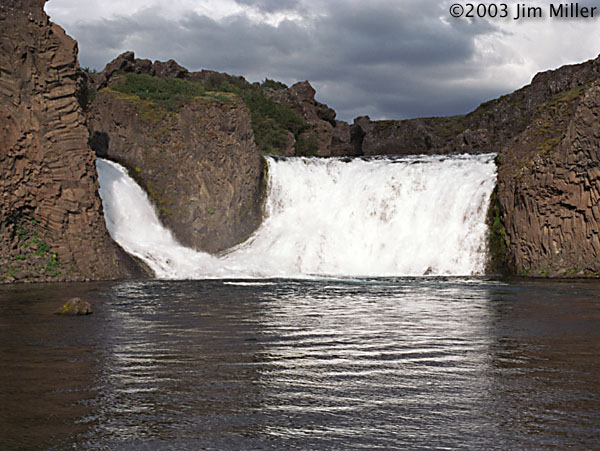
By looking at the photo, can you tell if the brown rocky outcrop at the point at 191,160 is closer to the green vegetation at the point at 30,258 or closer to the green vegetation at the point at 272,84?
the green vegetation at the point at 30,258

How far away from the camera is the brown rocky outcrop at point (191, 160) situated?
4256 cm

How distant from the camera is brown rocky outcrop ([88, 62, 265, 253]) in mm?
42562

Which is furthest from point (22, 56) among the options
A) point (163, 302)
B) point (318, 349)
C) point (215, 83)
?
point (215, 83)

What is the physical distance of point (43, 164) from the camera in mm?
30844

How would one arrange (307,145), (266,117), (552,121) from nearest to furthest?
Answer: 1. (552,121)
2. (266,117)
3. (307,145)

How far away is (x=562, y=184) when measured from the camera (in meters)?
34.0

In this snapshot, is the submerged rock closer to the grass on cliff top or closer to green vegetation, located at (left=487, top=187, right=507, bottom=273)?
green vegetation, located at (left=487, top=187, right=507, bottom=273)

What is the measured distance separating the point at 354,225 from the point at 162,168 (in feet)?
42.2

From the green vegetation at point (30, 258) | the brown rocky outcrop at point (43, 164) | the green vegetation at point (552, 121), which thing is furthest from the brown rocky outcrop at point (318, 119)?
the green vegetation at point (30, 258)

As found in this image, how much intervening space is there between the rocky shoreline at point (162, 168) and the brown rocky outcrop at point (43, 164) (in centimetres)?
5

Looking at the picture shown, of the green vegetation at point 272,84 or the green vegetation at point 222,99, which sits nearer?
the green vegetation at point 222,99

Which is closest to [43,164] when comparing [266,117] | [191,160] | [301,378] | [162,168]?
[162,168]

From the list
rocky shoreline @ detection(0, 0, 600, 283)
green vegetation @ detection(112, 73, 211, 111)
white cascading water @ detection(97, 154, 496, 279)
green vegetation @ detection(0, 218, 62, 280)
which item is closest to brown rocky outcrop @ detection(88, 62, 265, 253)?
rocky shoreline @ detection(0, 0, 600, 283)

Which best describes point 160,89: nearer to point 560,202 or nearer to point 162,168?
point 162,168
